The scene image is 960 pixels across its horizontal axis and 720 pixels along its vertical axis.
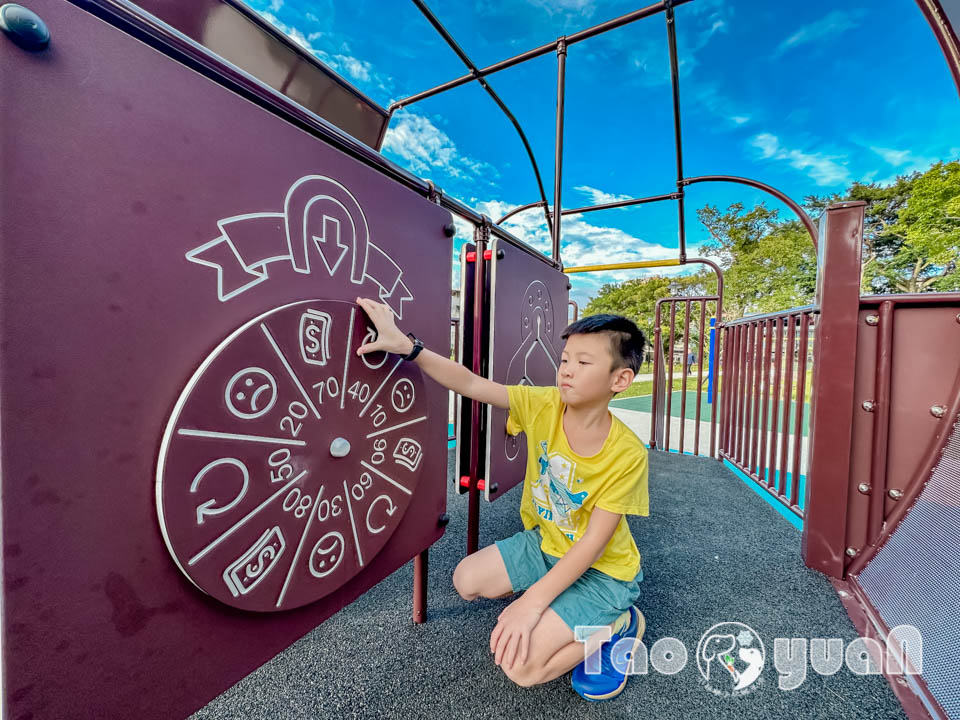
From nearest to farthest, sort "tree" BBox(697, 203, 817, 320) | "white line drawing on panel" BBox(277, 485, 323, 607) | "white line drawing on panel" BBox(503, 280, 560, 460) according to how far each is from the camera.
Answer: "white line drawing on panel" BBox(277, 485, 323, 607) → "white line drawing on panel" BBox(503, 280, 560, 460) → "tree" BBox(697, 203, 817, 320)

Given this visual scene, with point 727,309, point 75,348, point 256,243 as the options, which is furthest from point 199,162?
point 727,309

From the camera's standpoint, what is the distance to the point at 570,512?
1.17 meters

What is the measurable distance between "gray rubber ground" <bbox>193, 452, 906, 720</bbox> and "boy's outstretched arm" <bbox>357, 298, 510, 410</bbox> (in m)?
0.74

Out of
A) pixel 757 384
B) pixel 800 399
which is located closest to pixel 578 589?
pixel 800 399

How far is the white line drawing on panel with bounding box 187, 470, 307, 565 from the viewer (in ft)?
1.98

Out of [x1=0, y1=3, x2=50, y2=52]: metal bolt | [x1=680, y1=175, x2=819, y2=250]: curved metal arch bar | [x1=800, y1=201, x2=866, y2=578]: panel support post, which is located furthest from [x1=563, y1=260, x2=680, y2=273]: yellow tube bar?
[x1=0, y1=3, x2=50, y2=52]: metal bolt

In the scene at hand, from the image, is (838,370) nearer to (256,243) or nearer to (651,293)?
(256,243)

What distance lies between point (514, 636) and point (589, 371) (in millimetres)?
681

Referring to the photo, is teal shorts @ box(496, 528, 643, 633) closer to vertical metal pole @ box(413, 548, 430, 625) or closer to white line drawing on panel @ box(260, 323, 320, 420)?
vertical metal pole @ box(413, 548, 430, 625)

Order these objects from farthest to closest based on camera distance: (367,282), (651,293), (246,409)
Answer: (651,293) < (367,282) < (246,409)

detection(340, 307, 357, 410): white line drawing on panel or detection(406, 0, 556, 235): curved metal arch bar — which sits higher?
detection(406, 0, 556, 235): curved metal arch bar

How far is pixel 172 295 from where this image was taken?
563mm

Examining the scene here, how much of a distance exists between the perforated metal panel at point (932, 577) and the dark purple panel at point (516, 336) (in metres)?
1.22

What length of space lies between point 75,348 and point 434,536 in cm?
95
